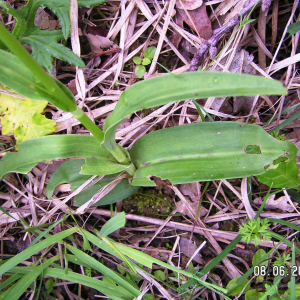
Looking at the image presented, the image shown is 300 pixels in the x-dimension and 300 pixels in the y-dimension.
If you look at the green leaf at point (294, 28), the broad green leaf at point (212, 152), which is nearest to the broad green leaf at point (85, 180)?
the broad green leaf at point (212, 152)

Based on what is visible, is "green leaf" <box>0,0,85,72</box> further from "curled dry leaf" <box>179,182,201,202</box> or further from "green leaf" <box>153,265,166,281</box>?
"green leaf" <box>153,265,166,281</box>

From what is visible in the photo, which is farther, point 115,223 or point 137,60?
point 137,60

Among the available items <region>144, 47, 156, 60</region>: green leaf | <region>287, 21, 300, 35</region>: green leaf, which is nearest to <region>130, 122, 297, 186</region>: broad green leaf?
<region>144, 47, 156, 60</region>: green leaf

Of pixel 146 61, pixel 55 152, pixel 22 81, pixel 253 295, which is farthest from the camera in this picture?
pixel 146 61

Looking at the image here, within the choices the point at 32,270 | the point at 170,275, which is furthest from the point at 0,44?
the point at 170,275

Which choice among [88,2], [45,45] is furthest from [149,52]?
[45,45]

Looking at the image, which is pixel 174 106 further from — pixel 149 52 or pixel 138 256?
pixel 138 256

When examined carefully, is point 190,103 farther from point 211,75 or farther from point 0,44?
point 0,44

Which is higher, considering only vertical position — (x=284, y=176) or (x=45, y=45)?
(x=45, y=45)

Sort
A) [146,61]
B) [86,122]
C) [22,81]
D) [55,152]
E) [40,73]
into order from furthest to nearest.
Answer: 1. [146,61]
2. [55,152]
3. [86,122]
4. [22,81]
5. [40,73]
